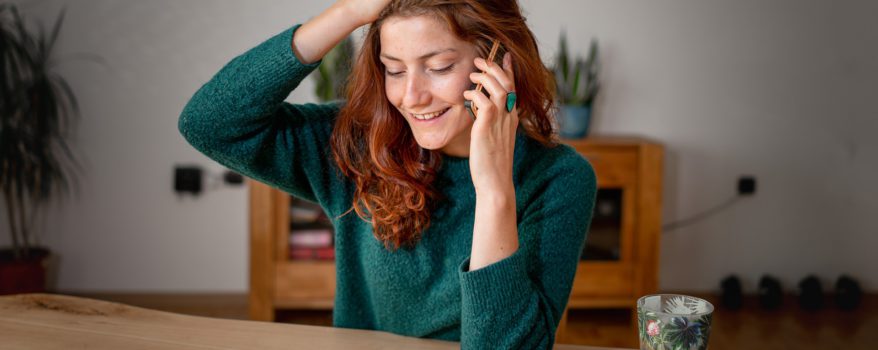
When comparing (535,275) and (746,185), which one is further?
(746,185)

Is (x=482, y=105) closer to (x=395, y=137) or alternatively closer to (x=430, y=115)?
(x=430, y=115)

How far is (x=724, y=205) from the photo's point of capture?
3.54 metres

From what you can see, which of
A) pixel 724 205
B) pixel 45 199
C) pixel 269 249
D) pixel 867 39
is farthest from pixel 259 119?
pixel 867 39

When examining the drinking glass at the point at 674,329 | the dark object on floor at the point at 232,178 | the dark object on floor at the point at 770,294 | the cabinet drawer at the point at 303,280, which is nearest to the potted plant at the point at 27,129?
the dark object on floor at the point at 232,178

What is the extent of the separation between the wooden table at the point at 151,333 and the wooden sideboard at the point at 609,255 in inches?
73.1

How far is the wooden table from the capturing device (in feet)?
3.47

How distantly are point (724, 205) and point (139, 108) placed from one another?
2.64 m

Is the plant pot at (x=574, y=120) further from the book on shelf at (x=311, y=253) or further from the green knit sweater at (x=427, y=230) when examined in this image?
the green knit sweater at (x=427, y=230)

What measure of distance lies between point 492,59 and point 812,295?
2855mm

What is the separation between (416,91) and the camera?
1.22m

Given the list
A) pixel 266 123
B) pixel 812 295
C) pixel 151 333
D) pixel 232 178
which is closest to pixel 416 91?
pixel 266 123

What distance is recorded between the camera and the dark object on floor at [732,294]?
3.46 meters

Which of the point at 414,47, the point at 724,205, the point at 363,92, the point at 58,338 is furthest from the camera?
the point at 724,205

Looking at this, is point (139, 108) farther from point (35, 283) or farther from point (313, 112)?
point (313, 112)
